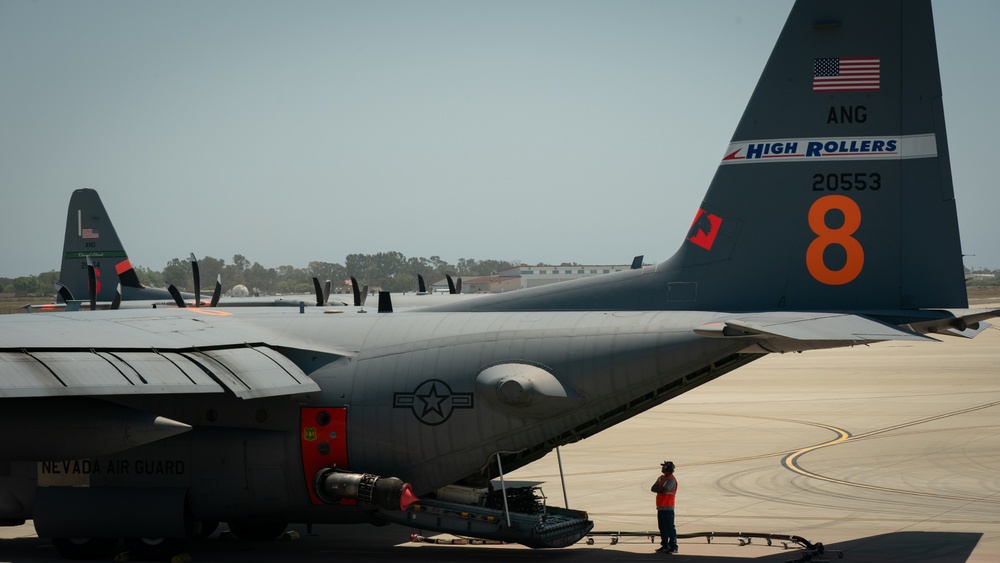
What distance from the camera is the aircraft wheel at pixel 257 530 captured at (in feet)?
59.7

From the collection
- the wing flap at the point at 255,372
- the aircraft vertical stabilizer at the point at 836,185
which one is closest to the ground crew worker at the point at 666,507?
the aircraft vertical stabilizer at the point at 836,185

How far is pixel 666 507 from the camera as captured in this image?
16.0 metres

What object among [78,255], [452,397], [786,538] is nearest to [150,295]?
[78,255]

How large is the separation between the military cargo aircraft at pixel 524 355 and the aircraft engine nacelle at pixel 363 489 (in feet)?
0.12

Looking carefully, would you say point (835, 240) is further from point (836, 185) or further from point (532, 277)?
point (532, 277)

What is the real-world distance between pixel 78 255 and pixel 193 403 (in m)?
31.4

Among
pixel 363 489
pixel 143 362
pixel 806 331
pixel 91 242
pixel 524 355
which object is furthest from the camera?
pixel 91 242

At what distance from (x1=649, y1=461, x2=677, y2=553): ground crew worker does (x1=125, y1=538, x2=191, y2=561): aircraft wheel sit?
749 centimetres

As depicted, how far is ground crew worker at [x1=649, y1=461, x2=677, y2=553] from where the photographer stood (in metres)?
15.9

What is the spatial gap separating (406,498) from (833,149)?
842 cm

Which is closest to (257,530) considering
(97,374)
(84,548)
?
(84,548)

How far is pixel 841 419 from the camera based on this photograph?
32.5 metres

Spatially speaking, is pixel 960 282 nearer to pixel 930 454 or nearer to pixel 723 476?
pixel 723 476

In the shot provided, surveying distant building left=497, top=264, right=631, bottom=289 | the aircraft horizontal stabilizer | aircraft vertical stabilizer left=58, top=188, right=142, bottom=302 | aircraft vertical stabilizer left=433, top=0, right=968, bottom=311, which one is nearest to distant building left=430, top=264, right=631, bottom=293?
distant building left=497, top=264, right=631, bottom=289
